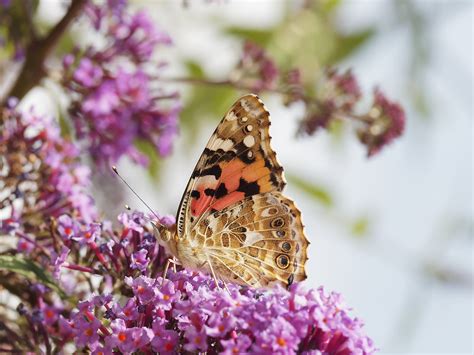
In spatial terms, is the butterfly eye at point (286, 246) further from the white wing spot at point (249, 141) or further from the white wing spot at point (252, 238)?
the white wing spot at point (249, 141)

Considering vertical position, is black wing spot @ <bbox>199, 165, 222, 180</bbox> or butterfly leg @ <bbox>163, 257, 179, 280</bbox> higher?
black wing spot @ <bbox>199, 165, 222, 180</bbox>

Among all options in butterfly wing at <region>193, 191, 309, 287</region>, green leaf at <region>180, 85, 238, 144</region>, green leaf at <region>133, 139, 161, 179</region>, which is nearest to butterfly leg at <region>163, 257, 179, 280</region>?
butterfly wing at <region>193, 191, 309, 287</region>

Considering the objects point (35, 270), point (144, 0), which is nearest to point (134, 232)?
point (35, 270)

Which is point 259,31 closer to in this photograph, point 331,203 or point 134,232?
point 331,203

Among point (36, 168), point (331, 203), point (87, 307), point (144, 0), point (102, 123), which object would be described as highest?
point (144, 0)

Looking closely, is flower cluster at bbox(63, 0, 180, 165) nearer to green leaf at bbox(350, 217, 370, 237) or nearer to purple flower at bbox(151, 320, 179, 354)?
purple flower at bbox(151, 320, 179, 354)

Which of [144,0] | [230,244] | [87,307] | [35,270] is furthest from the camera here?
[144,0]

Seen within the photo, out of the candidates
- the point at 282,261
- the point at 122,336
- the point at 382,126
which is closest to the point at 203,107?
the point at 382,126
